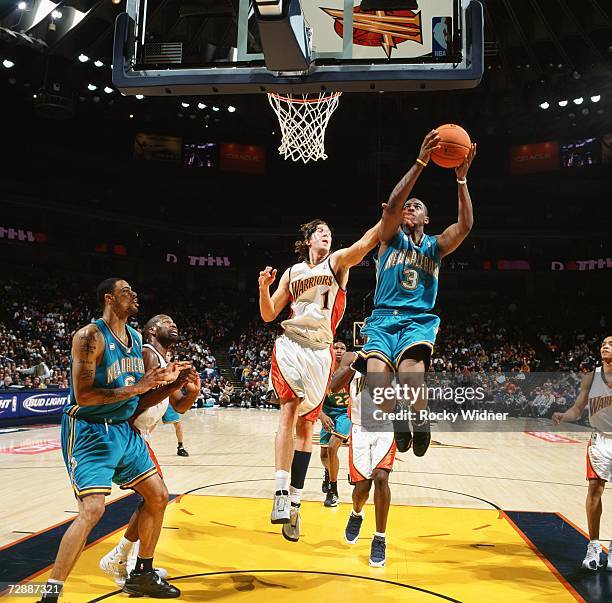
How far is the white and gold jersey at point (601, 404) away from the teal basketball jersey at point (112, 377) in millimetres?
3707

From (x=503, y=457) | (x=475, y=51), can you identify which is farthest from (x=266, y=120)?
(x=475, y=51)

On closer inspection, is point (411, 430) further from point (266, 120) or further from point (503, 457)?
point (266, 120)

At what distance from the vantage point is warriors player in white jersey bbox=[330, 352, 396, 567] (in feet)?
16.4

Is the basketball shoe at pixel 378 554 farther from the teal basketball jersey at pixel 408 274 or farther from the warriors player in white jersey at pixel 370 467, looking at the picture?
the teal basketball jersey at pixel 408 274

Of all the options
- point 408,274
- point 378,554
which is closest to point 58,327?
point 378,554

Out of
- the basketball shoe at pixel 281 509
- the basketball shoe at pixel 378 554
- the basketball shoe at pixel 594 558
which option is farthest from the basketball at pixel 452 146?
the basketball shoe at pixel 594 558

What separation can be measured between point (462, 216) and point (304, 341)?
1581 mm

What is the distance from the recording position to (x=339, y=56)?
516 cm

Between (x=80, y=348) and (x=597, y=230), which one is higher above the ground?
(x=597, y=230)

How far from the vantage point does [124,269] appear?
1198 inches

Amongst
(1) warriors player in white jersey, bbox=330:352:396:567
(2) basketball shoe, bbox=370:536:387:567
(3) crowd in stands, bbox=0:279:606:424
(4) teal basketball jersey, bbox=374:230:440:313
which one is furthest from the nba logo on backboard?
(3) crowd in stands, bbox=0:279:606:424

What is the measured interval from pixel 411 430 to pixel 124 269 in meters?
27.6

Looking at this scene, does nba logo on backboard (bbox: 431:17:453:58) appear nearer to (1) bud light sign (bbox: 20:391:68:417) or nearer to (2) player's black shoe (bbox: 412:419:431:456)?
(2) player's black shoe (bbox: 412:419:431:456)

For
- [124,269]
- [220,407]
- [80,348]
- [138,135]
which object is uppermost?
[138,135]
